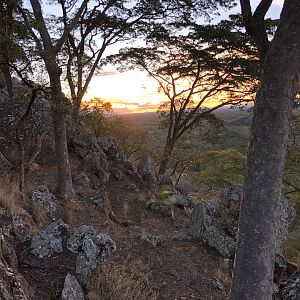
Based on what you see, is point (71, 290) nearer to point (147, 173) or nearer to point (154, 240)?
point (154, 240)

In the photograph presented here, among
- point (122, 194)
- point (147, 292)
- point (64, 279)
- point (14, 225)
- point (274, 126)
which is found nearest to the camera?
point (274, 126)

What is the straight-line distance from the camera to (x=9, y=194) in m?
7.88

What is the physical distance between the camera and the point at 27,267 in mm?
4535

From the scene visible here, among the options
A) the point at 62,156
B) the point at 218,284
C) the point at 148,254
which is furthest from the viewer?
the point at 62,156

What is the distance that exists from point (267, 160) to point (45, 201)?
6403 millimetres

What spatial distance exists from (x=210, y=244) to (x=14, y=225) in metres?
3.64

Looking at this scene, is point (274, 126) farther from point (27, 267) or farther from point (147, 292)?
point (27, 267)

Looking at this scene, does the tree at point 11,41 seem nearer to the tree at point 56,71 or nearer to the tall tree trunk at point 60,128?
the tree at point 56,71

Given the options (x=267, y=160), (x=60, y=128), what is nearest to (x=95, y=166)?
(x=60, y=128)

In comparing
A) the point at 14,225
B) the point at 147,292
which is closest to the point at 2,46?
the point at 14,225

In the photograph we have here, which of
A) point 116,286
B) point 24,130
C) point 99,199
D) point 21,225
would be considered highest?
point 24,130

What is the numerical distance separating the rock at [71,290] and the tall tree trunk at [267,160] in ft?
5.70

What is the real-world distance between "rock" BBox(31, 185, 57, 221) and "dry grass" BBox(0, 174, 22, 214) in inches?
18.3

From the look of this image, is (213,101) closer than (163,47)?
No
